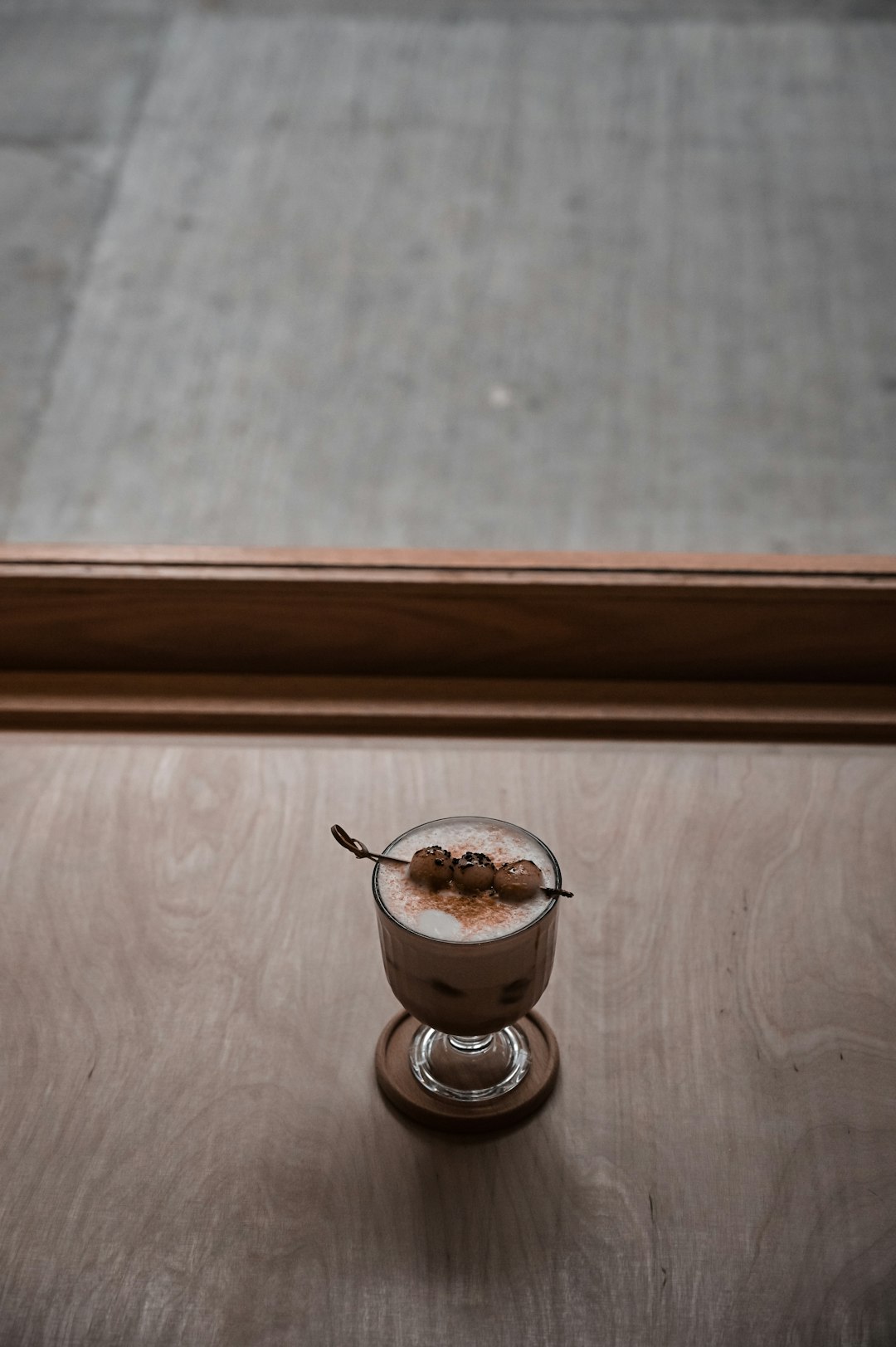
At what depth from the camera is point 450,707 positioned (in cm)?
90

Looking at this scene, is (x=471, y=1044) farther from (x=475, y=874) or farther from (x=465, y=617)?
(x=465, y=617)

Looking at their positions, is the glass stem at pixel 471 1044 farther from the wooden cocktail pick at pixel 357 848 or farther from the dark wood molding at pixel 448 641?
the dark wood molding at pixel 448 641

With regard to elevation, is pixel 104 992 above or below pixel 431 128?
below

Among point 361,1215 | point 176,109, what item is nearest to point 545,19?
point 176,109

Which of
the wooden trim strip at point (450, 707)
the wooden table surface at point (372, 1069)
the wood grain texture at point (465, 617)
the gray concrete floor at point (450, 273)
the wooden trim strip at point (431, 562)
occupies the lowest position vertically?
the wooden table surface at point (372, 1069)

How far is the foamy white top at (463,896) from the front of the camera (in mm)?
531

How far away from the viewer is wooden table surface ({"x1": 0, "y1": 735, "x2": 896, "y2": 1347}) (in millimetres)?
518

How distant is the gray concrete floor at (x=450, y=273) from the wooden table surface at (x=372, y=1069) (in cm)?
27

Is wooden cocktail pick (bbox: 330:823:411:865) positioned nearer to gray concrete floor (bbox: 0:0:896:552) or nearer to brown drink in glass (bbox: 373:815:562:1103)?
brown drink in glass (bbox: 373:815:562:1103)

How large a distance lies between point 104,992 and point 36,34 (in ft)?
4.09

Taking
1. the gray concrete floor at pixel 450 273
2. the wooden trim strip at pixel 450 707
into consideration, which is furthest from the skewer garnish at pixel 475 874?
the gray concrete floor at pixel 450 273

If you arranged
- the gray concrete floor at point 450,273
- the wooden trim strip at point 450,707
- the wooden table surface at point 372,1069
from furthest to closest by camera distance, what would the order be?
the gray concrete floor at point 450,273, the wooden trim strip at point 450,707, the wooden table surface at point 372,1069

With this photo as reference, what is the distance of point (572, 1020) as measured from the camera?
0.64m

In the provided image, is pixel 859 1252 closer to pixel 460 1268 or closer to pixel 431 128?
pixel 460 1268
